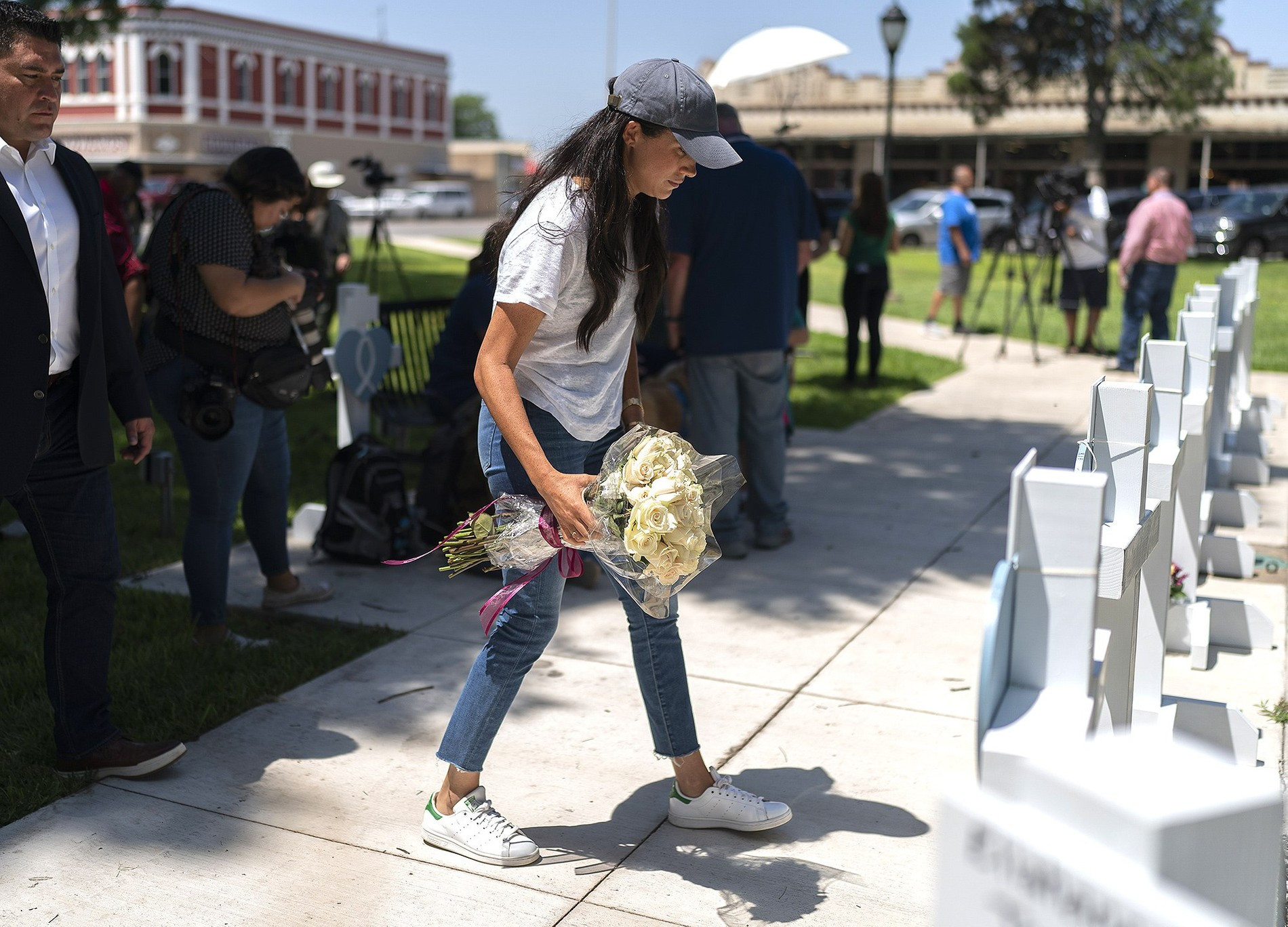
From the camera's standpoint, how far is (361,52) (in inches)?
2687

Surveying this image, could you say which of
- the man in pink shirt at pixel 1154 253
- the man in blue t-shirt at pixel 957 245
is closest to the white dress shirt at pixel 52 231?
the man in pink shirt at pixel 1154 253

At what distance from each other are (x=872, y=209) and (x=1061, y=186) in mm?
2637

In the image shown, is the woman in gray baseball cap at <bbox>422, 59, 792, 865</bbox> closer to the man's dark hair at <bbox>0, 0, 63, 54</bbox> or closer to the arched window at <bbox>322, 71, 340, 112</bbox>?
the man's dark hair at <bbox>0, 0, 63, 54</bbox>

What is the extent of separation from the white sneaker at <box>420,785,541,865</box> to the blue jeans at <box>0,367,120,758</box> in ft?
3.39

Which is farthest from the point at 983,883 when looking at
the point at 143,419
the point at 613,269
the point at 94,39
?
the point at 94,39

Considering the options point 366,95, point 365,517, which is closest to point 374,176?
point 365,517

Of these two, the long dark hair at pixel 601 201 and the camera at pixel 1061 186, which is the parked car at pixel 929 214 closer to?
the camera at pixel 1061 186

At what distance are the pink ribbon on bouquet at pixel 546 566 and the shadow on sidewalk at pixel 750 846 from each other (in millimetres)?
639

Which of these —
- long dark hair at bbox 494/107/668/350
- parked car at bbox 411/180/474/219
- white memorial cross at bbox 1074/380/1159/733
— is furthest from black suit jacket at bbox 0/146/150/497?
parked car at bbox 411/180/474/219

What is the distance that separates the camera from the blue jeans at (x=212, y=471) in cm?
427

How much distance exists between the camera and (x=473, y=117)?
490 ft

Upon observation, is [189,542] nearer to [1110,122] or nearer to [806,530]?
[806,530]

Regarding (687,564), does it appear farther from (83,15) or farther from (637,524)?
(83,15)

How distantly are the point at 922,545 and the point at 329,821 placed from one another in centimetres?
359
